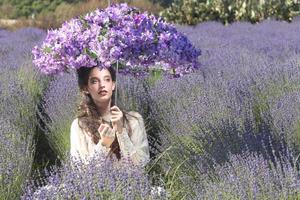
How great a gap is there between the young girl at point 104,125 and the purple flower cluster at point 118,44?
209mm

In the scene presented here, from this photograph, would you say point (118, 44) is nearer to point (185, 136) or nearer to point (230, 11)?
point (185, 136)

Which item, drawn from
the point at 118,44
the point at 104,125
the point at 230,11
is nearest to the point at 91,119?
the point at 104,125

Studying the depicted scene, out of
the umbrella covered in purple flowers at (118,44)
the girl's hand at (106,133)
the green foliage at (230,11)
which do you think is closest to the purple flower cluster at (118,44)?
the umbrella covered in purple flowers at (118,44)

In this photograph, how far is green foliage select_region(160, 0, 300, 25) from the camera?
1284cm

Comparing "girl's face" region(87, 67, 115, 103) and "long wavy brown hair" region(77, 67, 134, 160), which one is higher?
"girl's face" region(87, 67, 115, 103)

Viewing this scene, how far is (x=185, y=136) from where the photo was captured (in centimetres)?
361

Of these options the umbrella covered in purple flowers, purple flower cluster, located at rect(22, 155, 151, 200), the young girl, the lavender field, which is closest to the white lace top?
the young girl

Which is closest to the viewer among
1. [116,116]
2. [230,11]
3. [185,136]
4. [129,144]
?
[116,116]

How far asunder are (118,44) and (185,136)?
1.08 meters

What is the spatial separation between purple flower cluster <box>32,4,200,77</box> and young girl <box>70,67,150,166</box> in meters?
0.21

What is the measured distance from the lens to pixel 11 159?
10.6 ft

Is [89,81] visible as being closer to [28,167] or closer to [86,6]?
[28,167]

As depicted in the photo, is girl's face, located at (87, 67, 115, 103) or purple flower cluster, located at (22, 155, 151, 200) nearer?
purple flower cluster, located at (22, 155, 151, 200)

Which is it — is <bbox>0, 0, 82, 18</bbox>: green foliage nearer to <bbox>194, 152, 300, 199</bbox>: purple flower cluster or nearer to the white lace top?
the white lace top
